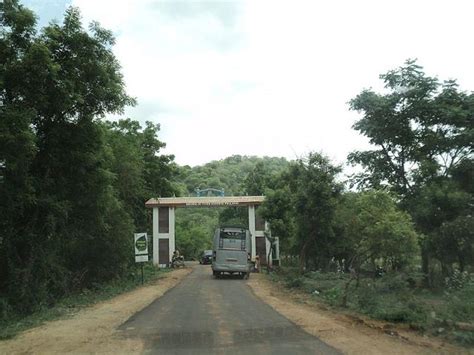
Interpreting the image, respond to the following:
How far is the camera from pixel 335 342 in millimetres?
9773

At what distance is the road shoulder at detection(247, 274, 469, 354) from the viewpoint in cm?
916

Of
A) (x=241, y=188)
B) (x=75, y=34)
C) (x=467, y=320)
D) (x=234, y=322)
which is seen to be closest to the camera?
(x=467, y=320)

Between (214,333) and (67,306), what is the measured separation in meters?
8.61

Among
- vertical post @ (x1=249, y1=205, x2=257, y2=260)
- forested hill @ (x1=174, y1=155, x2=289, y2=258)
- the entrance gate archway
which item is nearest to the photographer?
vertical post @ (x1=249, y1=205, x2=257, y2=260)

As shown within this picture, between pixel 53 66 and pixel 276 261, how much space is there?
31015 mm

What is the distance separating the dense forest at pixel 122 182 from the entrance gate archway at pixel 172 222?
4.74m

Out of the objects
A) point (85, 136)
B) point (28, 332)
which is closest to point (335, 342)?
point (28, 332)

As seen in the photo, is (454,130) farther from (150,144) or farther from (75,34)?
(150,144)

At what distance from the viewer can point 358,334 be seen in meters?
10.8

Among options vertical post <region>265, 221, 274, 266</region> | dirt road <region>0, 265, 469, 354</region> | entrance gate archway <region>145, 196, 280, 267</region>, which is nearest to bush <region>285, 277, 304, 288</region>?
dirt road <region>0, 265, 469, 354</region>

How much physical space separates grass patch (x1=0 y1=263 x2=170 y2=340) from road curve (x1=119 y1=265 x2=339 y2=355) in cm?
251

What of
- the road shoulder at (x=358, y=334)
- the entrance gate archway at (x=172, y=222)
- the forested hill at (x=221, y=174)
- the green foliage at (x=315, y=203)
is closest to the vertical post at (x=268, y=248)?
the entrance gate archway at (x=172, y=222)

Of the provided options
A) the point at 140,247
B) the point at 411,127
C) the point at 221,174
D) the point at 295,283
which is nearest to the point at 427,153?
the point at 411,127

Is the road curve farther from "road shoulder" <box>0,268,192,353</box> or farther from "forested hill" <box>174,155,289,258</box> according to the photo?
"forested hill" <box>174,155,289,258</box>
